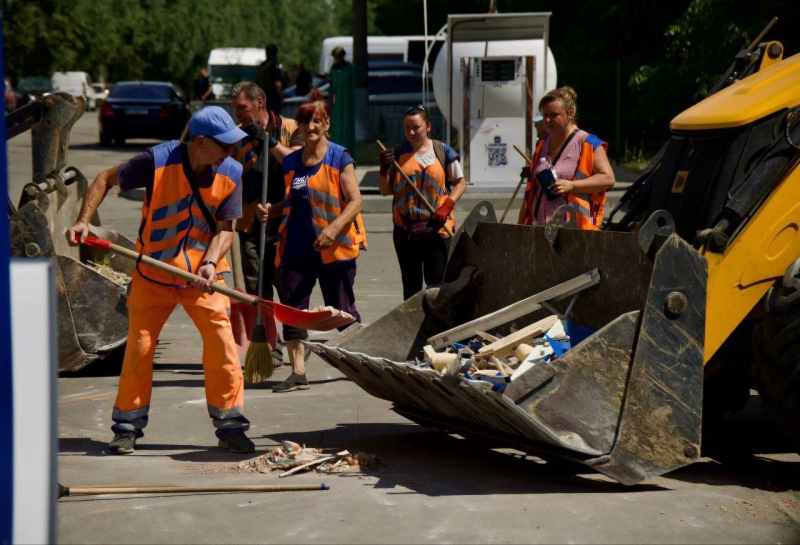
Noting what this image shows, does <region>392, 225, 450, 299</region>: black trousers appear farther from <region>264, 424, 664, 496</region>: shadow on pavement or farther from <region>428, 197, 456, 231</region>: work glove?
<region>264, 424, 664, 496</region>: shadow on pavement

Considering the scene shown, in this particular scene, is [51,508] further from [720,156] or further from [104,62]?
[104,62]

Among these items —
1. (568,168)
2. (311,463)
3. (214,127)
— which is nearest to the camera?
(311,463)

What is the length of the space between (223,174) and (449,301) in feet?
4.44

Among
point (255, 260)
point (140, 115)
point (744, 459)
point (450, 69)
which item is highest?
point (450, 69)

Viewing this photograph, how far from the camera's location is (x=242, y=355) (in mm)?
8500

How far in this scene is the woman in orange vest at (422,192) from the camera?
26.5 feet

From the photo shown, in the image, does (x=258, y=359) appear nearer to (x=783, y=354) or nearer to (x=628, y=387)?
(x=628, y=387)

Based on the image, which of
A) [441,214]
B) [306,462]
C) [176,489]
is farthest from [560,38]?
Answer: [176,489]

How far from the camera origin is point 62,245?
849 cm

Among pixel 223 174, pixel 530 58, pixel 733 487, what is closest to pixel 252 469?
pixel 223 174

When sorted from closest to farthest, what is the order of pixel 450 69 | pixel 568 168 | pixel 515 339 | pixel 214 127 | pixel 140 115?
pixel 515 339
pixel 214 127
pixel 568 168
pixel 450 69
pixel 140 115

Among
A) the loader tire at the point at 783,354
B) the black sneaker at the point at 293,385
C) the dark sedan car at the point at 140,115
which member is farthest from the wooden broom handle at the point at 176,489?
the dark sedan car at the point at 140,115

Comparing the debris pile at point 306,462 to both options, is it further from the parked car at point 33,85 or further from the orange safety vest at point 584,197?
the parked car at point 33,85

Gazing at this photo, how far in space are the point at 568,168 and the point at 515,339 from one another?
1.51 m
